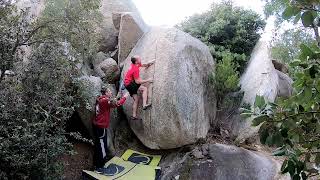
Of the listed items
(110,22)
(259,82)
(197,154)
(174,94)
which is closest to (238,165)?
(197,154)

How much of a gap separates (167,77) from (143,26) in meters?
3.84

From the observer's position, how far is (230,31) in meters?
15.5

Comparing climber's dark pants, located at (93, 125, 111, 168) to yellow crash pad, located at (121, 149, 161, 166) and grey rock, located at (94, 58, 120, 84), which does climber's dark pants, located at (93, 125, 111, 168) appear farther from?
grey rock, located at (94, 58, 120, 84)

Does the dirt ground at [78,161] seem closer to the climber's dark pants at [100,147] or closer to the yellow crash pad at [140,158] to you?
the climber's dark pants at [100,147]

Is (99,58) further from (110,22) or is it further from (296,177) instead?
(296,177)

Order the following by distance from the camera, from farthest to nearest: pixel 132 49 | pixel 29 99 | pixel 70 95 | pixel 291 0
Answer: pixel 132 49, pixel 70 95, pixel 29 99, pixel 291 0

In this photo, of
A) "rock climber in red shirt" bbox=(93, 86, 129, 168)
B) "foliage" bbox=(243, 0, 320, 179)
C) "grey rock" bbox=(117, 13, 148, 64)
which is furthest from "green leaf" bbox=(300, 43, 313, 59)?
"grey rock" bbox=(117, 13, 148, 64)

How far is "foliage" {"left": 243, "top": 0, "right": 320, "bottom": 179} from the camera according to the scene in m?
2.59

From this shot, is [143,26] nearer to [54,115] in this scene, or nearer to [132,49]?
[132,49]

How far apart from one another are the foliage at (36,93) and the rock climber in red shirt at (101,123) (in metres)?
0.98

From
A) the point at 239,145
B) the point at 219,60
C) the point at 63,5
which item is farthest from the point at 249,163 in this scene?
the point at 63,5

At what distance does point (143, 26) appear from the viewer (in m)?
14.5

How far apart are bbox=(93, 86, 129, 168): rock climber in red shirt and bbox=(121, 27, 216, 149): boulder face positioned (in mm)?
1102

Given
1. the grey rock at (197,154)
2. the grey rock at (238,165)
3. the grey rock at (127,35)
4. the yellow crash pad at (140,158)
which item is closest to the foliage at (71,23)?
the grey rock at (127,35)
